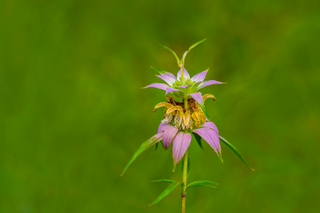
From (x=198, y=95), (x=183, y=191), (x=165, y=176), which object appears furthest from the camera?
(x=165, y=176)

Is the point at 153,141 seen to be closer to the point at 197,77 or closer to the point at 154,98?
the point at 197,77

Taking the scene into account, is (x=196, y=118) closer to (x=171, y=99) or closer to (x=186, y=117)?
(x=186, y=117)

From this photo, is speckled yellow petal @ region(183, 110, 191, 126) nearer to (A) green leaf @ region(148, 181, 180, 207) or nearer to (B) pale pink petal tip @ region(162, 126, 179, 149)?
(B) pale pink petal tip @ region(162, 126, 179, 149)

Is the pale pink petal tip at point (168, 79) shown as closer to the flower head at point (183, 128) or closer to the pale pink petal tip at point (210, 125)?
the flower head at point (183, 128)

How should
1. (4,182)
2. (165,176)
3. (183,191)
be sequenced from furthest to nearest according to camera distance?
(165,176) < (4,182) < (183,191)

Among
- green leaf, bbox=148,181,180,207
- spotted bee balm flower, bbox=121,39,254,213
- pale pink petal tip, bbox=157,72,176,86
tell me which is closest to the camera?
green leaf, bbox=148,181,180,207

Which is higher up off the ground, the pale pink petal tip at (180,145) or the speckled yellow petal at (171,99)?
the speckled yellow petal at (171,99)

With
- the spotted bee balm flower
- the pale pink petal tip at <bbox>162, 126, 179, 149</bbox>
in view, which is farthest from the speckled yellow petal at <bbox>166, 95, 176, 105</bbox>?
the pale pink petal tip at <bbox>162, 126, 179, 149</bbox>

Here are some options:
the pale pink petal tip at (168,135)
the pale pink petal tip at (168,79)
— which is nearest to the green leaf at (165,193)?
the pale pink petal tip at (168,135)

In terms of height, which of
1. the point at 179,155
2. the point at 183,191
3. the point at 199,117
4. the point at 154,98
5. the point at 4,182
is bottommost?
the point at 4,182

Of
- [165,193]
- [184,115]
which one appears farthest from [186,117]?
[165,193]

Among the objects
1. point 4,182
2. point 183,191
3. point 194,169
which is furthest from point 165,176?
point 183,191
